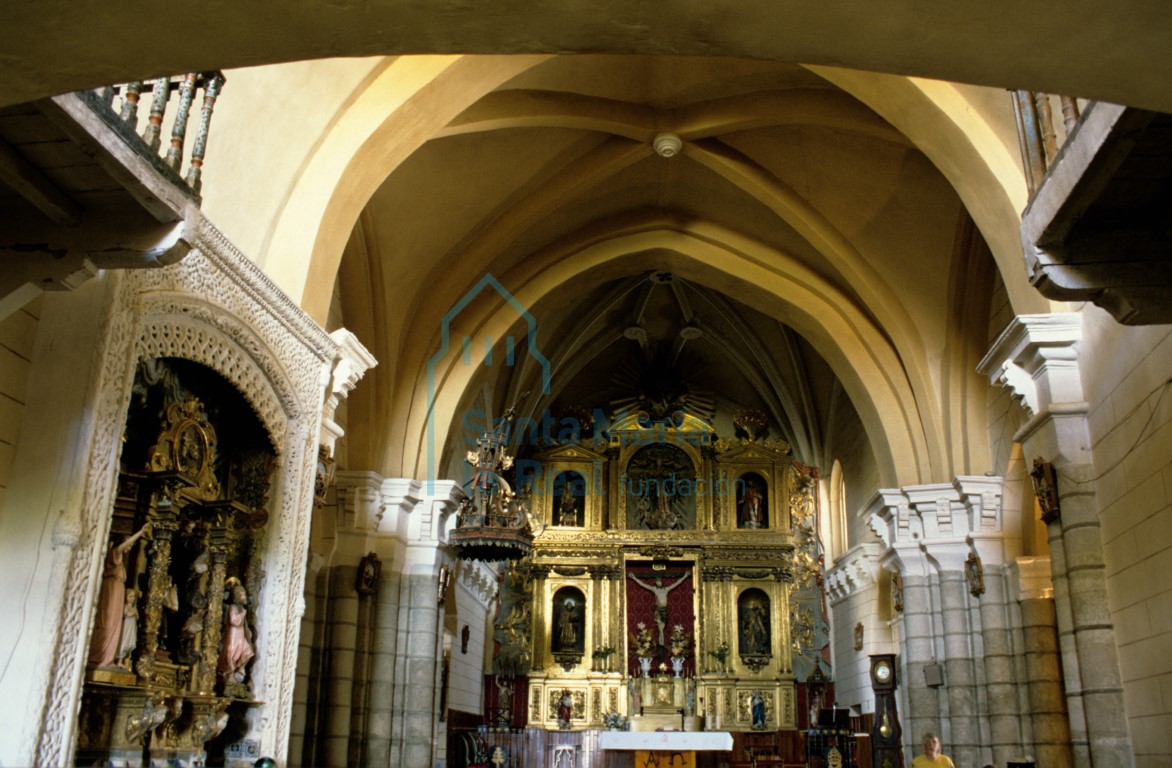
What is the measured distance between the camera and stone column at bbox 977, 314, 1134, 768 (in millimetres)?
6625

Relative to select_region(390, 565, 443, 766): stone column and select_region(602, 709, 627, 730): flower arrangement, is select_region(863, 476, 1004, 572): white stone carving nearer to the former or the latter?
select_region(390, 565, 443, 766): stone column

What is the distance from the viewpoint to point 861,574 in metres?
15.9

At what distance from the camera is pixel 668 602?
1998 cm

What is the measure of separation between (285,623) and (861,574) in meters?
11.3

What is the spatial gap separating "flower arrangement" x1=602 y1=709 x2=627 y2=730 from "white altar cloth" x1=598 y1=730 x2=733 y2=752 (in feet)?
13.9

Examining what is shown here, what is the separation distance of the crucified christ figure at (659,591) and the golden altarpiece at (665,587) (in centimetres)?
3

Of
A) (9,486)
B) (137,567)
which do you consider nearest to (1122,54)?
(9,486)

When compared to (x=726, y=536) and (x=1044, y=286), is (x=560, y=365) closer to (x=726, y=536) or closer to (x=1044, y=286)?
(x=726, y=536)

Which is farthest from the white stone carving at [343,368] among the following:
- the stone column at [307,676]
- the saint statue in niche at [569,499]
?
the saint statue in niche at [569,499]

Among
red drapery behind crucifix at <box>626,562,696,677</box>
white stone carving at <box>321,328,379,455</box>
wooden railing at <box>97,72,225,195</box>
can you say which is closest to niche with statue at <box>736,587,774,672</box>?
red drapery behind crucifix at <box>626,562,696,677</box>

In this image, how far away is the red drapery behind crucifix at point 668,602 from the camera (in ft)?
64.4

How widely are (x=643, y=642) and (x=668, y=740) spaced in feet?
19.8

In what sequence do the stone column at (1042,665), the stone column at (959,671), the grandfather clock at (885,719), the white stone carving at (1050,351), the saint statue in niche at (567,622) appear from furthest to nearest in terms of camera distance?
the saint statue in niche at (567,622) → the grandfather clock at (885,719) → the stone column at (959,671) → the stone column at (1042,665) → the white stone carving at (1050,351)

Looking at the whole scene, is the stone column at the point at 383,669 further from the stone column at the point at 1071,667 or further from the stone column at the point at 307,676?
the stone column at the point at 1071,667
